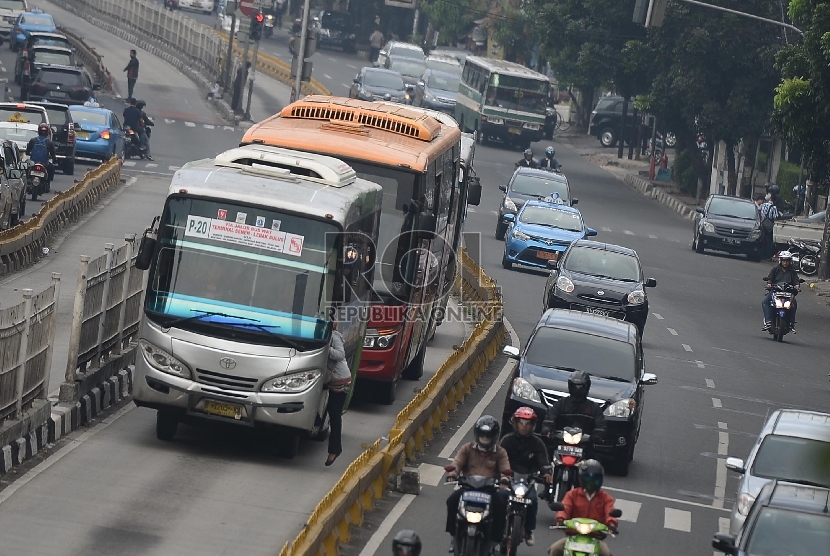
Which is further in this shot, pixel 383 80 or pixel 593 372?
pixel 383 80

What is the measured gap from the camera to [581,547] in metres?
10.8

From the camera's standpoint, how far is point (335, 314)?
51.2 feet

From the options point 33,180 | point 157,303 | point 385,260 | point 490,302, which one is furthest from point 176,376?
point 33,180

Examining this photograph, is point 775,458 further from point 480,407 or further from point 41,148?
point 41,148

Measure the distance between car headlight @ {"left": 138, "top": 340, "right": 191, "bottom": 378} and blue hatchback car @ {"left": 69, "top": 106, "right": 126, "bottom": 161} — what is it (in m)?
29.0

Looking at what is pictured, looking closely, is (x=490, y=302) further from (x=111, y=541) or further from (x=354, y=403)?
(x=111, y=541)

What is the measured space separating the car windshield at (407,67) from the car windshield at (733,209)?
33016 mm

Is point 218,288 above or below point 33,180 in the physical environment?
above

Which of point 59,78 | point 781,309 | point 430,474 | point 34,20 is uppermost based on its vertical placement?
point 430,474

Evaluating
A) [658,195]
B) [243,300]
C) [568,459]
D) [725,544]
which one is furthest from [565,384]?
[658,195]

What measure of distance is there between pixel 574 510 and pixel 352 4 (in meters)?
89.7

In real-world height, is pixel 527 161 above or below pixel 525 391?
below

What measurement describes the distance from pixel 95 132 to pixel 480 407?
2561 cm

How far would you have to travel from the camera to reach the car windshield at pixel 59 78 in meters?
51.7
